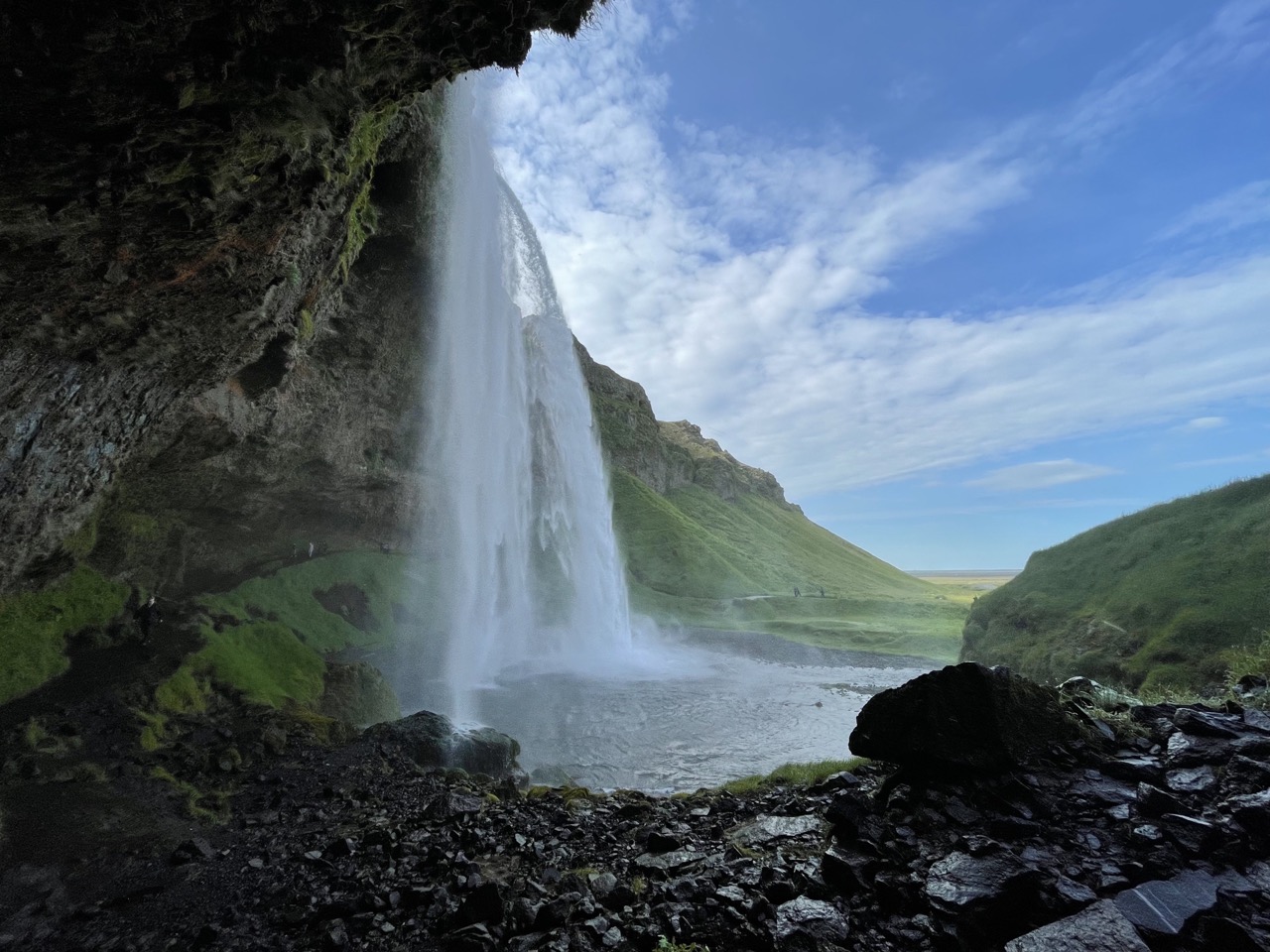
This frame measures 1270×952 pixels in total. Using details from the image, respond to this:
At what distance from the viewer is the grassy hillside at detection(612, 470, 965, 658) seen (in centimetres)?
6259

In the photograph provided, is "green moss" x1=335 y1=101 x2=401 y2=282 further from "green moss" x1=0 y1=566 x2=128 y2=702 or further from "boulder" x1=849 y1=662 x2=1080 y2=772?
"green moss" x1=0 y1=566 x2=128 y2=702

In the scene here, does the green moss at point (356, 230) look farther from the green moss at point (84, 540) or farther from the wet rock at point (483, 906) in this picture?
the wet rock at point (483, 906)

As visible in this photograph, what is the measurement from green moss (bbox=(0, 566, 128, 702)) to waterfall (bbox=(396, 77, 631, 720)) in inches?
497

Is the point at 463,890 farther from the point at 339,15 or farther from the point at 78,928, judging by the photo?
the point at 339,15

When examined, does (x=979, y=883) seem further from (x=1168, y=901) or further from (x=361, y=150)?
(x=361, y=150)

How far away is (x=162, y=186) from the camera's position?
8039 mm

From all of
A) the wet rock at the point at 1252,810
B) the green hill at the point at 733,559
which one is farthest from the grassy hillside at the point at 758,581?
the wet rock at the point at 1252,810

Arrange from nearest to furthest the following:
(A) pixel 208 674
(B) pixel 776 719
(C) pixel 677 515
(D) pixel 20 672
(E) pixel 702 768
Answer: (D) pixel 20 672, (E) pixel 702 768, (A) pixel 208 674, (B) pixel 776 719, (C) pixel 677 515

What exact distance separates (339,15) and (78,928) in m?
12.5

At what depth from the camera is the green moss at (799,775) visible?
10.5 m

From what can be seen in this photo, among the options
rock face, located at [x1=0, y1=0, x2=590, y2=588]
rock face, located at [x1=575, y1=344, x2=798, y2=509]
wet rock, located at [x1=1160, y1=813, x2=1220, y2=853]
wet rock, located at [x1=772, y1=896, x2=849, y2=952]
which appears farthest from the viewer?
rock face, located at [x1=575, y1=344, x2=798, y2=509]

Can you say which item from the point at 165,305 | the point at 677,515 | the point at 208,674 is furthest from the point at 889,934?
the point at 677,515

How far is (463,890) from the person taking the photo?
7.40 meters

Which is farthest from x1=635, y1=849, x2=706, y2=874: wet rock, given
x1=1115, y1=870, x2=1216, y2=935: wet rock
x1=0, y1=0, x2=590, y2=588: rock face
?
x1=0, y1=0, x2=590, y2=588: rock face
